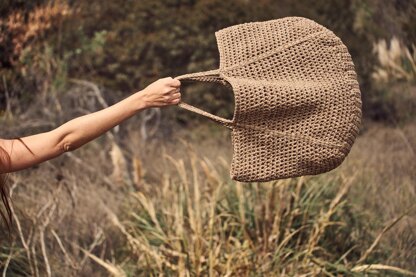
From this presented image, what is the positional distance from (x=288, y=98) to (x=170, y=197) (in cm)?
223

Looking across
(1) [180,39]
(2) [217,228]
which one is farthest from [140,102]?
(1) [180,39]

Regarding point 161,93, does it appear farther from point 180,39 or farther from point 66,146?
point 180,39

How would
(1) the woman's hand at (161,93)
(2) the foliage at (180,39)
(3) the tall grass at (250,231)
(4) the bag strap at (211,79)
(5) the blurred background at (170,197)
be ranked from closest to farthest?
1. (1) the woman's hand at (161,93)
2. (4) the bag strap at (211,79)
3. (3) the tall grass at (250,231)
4. (5) the blurred background at (170,197)
5. (2) the foliage at (180,39)

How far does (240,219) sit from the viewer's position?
4.52 metres

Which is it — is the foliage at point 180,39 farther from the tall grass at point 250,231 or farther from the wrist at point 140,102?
the wrist at point 140,102

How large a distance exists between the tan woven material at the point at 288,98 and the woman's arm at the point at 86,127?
18 centimetres

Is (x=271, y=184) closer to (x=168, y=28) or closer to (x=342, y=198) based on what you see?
(x=342, y=198)

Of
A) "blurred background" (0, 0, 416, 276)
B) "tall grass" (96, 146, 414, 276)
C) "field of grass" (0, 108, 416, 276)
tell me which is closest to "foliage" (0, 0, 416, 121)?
"blurred background" (0, 0, 416, 276)

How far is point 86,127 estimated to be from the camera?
2758mm

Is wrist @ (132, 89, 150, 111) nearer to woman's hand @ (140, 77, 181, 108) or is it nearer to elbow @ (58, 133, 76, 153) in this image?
woman's hand @ (140, 77, 181, 108)

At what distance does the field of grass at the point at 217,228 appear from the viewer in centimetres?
409

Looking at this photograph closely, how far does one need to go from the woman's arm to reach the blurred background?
111 cm

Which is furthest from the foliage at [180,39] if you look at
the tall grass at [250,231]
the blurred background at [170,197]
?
the tall grass at [250,231]

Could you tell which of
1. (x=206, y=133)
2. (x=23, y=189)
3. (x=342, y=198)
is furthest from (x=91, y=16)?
(x=342, y=198)
